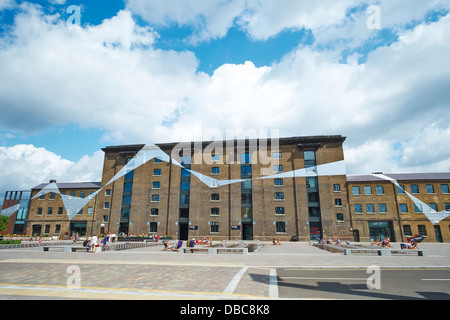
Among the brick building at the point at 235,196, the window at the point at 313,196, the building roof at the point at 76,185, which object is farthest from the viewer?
the building roof at the point at 76,185

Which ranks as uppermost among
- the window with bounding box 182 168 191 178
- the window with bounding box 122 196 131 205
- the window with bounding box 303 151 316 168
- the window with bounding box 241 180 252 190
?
A: the window with bounding box 303 151 316 168

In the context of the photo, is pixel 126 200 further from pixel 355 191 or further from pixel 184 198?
pixel 355 191

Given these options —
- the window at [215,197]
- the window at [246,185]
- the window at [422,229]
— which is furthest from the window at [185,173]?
the window at [422,229]

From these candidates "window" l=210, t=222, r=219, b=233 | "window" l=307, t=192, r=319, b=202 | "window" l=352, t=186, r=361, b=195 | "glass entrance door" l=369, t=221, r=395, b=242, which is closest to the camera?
"glass entrance door" l=369, t=221, r=395, b=242

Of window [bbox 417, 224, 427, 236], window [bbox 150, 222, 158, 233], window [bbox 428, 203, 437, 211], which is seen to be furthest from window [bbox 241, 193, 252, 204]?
window [bbox 428, 203, 437, 211]

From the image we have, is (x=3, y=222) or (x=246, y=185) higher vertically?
(x=246, y=185)

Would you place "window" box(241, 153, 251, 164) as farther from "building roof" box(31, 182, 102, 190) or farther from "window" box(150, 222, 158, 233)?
"building roof" box(31, 182, 102, 190)

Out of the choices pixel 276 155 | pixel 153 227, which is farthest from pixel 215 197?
pixel 276 155

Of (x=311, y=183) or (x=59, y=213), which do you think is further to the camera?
(x=59, y=213)

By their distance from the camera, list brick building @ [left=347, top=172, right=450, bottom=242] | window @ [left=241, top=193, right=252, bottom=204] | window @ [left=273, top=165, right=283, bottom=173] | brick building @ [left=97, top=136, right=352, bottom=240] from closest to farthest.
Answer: brick building @ [left=347, top=172, right=450, bottom=242], brick building @ [left=97, top=136, right=352, bottom=240], window @ [left=241, top=193, right=252, bottom=204], window @ [left=273, top=165, right=283, bottom=173]

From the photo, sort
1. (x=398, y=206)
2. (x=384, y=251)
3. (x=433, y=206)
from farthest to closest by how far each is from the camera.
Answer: (x=398, y=206)
(x=433, y=206)
(x=384, y=251)

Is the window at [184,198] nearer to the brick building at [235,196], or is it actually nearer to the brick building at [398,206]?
the brick building at [235,196]

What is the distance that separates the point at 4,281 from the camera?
826 cm

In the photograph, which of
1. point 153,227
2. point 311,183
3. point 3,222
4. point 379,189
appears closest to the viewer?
point 379,189
